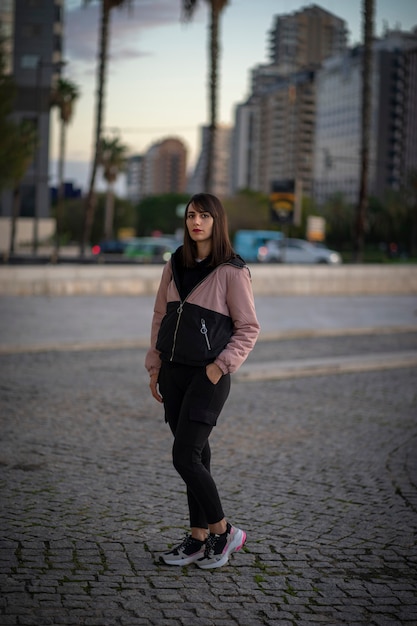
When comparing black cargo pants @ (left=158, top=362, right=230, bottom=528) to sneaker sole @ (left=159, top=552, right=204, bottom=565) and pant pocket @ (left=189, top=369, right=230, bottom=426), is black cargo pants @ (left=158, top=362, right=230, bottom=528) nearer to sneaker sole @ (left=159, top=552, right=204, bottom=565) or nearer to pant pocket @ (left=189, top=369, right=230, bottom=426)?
pant pocket @ (left=189, top=369, right=230, bottom=426)

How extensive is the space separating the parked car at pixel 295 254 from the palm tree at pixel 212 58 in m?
16.3

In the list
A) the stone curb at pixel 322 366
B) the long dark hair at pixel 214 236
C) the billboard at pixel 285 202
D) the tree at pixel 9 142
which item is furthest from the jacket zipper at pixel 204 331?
the tree at pixel 9 142

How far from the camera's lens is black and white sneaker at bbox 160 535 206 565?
456cm

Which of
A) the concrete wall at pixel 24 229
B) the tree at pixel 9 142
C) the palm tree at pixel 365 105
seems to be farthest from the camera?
the concrete wall at pixel 24 229

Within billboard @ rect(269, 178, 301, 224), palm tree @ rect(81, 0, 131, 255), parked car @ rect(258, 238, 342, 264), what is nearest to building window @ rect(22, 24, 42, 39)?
parked car @ rect(258, 238, 342, 264)

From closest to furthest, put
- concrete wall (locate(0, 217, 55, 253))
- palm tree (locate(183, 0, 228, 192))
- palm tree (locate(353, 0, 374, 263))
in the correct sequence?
1. palm tree (locate(353, 0, 374, 263))
2. palm tree (locate(183, 0, 228, 192))
3. concrete wall (locate(0, 217, 55, 253))

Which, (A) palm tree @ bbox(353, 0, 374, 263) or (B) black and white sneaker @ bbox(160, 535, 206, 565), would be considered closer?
(B) black and white sneaker @ bbox(160, 535, 206, 565)

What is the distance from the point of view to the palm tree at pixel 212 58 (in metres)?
34.1

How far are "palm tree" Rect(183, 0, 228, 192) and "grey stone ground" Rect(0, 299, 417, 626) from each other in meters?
24.2

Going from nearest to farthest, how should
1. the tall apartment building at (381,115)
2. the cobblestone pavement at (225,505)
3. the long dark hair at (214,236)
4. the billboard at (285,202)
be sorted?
the cobblestone pavement at (225,505), the long dark hair at (214,236), the billboard at (285,202), the tall apartment building at (381,115)

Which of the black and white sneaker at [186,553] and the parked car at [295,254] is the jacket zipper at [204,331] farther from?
the parked car at [295,254]

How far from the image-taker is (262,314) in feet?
70.5

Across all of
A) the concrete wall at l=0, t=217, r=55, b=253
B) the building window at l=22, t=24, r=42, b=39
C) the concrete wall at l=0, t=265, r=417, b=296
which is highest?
the building window at l=22, t=24, r=42, b=39

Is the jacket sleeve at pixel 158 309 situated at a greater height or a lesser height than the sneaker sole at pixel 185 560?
A: greater
